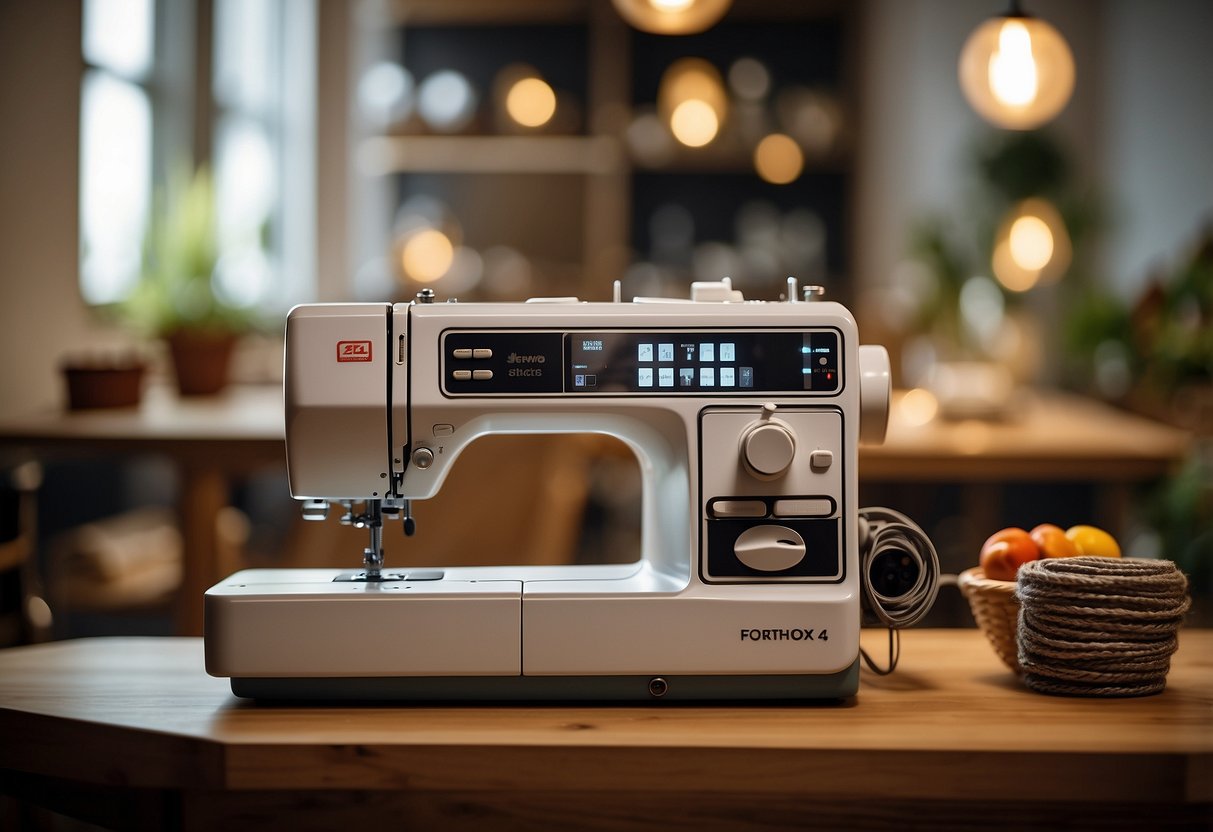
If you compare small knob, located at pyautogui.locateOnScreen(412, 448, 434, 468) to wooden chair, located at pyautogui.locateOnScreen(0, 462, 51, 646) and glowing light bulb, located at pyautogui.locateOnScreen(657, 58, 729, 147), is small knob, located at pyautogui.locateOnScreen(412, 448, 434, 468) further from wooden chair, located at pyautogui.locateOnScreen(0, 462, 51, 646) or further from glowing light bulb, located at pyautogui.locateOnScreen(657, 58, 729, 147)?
glowing light bulb, located at pyautogui.locateOnScreen(657, 58, 729, 147)

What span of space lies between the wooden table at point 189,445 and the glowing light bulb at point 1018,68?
184 cm

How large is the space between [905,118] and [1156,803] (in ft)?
18.8

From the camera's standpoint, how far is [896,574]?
1.31m

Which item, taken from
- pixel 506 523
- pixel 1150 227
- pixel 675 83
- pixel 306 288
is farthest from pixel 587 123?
pixel 506 523

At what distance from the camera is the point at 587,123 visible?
20.4 ft

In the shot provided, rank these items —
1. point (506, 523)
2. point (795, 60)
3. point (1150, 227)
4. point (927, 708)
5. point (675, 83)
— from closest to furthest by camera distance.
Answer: point (927, 708)
point (506, 523)
point (1150, 227)
point (675, 83)
point (795, 60)

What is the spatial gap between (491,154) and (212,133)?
1.69 meters

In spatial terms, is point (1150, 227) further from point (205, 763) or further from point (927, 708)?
point (205, 763)

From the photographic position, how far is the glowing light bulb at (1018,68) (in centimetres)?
281

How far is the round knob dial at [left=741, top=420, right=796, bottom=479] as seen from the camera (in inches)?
48.6

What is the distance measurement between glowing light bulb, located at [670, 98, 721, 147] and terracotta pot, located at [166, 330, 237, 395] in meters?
2.78

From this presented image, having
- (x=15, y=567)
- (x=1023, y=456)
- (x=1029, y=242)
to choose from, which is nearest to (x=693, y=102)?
(x=1029, y=242)

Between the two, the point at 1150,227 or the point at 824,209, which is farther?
the point at 824,209

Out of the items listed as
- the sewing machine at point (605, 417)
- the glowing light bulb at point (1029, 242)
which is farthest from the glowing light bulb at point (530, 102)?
the sewing machine at point (605, 417)
